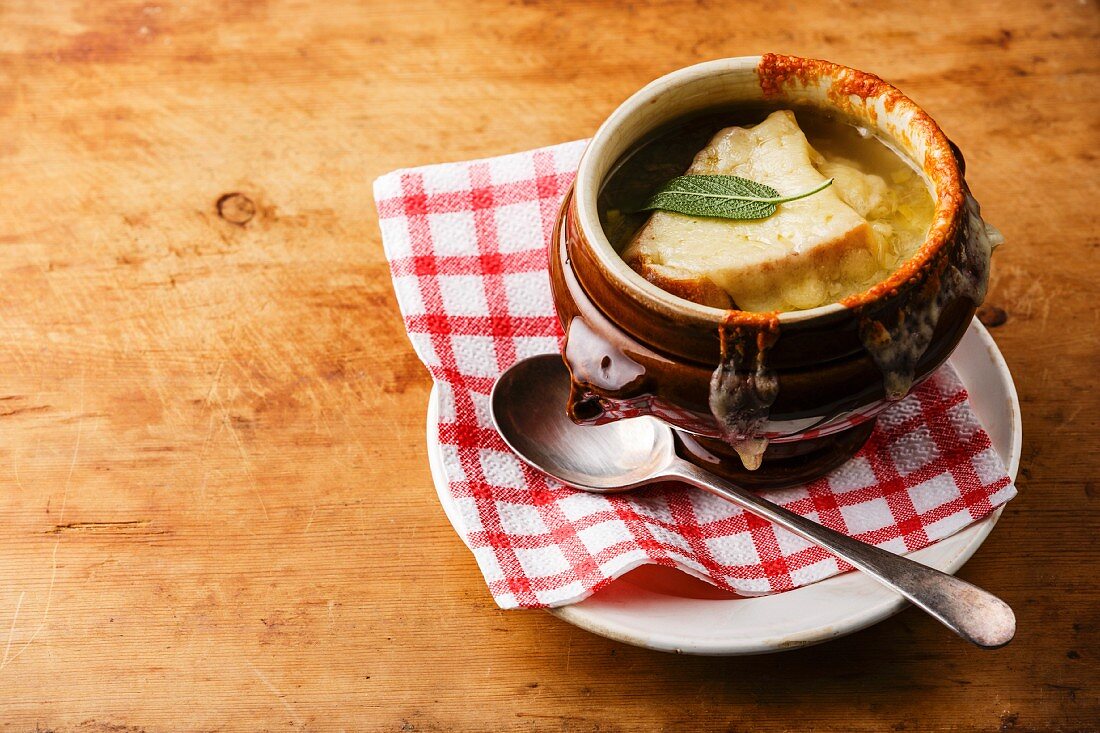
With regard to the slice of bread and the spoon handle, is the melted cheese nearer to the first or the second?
the slice of bread

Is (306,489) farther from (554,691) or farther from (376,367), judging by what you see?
(554,691)

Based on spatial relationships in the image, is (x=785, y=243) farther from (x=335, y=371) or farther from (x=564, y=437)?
(x=335, y=371)

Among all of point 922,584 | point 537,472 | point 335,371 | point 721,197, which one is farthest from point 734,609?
point 335,371

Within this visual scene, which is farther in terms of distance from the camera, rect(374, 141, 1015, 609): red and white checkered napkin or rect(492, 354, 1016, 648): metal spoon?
rect(374, 141, 1015, 609): red and white checkered napkin

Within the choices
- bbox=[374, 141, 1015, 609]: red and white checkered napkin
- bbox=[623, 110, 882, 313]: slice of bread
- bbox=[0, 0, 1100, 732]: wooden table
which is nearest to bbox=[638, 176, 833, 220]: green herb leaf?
bbox=[623, 110, 882, 313]: slice of bread

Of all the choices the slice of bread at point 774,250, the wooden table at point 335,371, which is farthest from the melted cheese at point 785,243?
the wooden table at point 335,371

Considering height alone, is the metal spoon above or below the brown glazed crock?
below

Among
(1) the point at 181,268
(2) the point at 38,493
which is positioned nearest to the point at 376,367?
(1) the point at 181,268
